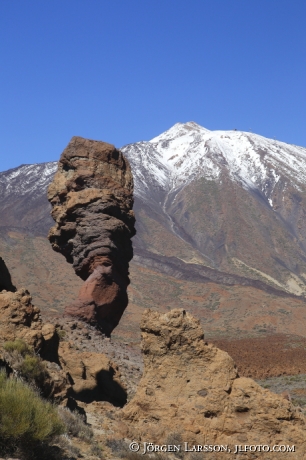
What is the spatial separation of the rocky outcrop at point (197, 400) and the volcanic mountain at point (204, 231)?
1524 inches

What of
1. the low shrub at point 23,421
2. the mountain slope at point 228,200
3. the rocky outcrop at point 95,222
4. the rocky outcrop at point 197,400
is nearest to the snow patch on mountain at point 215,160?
the mountain slope at point 228,200

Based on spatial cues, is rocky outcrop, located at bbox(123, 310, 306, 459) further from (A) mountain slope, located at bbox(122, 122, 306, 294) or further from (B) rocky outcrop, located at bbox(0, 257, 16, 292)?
(A) mountain slope, located at bbox(122, 122, 306, 294)

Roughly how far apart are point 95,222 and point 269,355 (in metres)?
17.8

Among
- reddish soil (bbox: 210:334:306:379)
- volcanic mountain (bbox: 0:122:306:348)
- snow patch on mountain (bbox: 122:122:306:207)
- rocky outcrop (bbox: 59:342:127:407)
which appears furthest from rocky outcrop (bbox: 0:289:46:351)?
snow patch on mountain (bbox: 122:122:306:207)

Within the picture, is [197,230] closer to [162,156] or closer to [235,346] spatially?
[162,156]

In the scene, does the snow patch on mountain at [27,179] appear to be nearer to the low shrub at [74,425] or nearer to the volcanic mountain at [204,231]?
the volcanic mountain at [204,231]

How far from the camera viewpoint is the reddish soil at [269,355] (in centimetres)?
2673

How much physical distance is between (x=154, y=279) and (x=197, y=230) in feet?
171

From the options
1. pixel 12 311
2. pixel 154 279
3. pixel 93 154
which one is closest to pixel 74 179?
pixel 93 154

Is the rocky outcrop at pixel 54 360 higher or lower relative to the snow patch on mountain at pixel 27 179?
lower

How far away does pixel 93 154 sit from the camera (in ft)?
65.5

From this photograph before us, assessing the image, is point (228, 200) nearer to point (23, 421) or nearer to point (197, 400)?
point (197, 400)

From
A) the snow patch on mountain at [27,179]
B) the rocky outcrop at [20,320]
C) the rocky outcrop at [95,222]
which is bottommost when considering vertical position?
the rocky outcrop at [20,320]

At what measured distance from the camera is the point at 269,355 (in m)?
33.6
